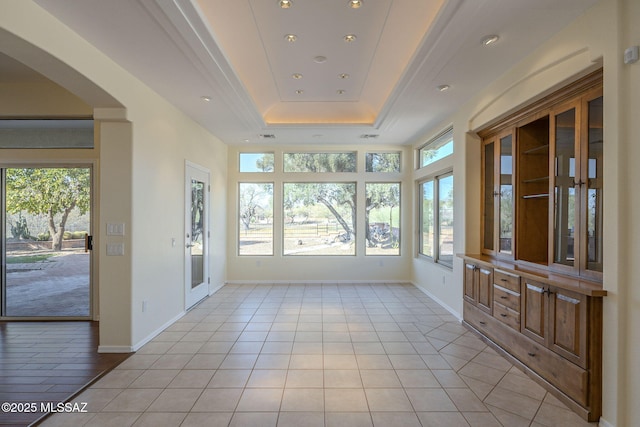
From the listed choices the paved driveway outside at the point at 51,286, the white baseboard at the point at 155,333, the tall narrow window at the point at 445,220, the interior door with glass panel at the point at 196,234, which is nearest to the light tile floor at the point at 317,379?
the white baseboard at the point at 155,333

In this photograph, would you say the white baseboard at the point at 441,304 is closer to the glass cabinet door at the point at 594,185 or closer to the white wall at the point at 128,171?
the glass cabinet door at the point at 594,185

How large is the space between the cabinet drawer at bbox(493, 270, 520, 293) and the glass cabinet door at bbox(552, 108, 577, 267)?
14.9 inches

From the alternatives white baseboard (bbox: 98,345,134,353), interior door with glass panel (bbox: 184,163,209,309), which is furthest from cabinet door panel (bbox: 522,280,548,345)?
interior door with glass panel (bbox: 184,163,209,309)

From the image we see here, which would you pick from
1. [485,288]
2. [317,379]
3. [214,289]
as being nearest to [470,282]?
[485,288]

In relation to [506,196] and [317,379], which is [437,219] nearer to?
[506,196]

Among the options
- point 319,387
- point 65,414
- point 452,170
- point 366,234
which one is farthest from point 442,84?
point 65,414

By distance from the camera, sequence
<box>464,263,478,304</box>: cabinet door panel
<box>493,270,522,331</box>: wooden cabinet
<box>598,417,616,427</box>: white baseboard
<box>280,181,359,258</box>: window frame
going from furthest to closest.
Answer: <box>280,181,359,258</box>: window frame
<box>464,263,478,304</box>: cabinet door panel
<box>493,270,522,331</box>: wooden cabinet
<box>598,417,616,427</box>: white baseboard

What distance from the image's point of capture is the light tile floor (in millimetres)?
2279

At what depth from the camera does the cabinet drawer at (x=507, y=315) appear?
304 centimetres

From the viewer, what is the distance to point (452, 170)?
4.77 m

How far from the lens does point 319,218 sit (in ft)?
22.4

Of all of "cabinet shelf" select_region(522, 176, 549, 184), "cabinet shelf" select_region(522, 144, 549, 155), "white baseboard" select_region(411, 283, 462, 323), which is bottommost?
"white baseboard" select_region(411, 283, 462, 323)

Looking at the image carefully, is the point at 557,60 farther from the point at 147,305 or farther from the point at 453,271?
the point at 147,305

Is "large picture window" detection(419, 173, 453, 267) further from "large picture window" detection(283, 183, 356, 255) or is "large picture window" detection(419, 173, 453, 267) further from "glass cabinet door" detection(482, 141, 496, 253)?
"large picture window" detection(283, 183, 356, 255)
